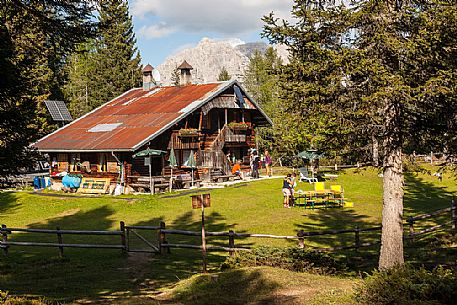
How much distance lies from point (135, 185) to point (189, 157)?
495 cm

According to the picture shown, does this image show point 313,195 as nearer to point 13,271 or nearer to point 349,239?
point 349,239

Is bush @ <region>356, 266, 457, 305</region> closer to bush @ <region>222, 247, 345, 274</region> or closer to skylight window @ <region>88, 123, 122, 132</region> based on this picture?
bush @ <region>222, 247, 345, 274</region>

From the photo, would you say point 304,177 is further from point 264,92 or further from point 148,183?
point 264,92

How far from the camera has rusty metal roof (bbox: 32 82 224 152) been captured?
32156mm

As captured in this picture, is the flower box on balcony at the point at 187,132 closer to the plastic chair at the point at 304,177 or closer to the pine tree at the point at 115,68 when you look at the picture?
the plastic chair at the point at 304,177

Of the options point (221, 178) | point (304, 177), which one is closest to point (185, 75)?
point (221, 178)

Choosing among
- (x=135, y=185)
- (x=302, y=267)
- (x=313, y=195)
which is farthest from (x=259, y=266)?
(x=135, y=185)

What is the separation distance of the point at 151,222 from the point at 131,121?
13974mm

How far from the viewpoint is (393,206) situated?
12.4 meters

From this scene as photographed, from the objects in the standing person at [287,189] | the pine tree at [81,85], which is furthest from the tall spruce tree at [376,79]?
the pine tree at [81,85]

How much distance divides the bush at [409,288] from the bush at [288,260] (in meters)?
4.06

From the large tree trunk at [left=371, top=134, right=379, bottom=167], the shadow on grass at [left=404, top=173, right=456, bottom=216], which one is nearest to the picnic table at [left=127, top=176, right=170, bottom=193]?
the shadow on grass at [left=404, top=173, right=456, bottom=216]

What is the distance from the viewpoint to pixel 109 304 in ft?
34.9

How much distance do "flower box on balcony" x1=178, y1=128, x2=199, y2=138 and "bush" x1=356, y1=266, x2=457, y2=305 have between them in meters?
25.5
